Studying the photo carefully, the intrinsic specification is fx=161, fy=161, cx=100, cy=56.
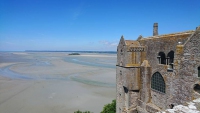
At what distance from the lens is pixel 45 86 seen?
136 ft

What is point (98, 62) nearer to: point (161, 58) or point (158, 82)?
point (158, 82)

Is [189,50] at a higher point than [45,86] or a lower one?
higher

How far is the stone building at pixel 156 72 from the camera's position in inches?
383

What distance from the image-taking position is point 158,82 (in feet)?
46.1

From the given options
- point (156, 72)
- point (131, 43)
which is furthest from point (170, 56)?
point (131, 43)

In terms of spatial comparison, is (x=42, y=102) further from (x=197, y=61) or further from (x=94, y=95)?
(x=197, y=61)

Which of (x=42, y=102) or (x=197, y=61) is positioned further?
(x=42, y=102)

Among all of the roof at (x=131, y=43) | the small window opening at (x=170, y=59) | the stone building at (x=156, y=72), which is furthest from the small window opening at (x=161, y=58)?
the roof at (x=131, y=43)

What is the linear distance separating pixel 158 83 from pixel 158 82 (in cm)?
9

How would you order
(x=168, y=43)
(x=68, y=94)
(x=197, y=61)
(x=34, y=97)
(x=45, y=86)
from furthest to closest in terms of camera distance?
(x=45, y=86), (x=68, y=94), (x=34, y=97), (x=168, y=43), (x=197, y=61)

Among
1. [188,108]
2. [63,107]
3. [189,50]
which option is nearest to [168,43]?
[189,50]

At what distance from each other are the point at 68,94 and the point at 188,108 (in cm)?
3236

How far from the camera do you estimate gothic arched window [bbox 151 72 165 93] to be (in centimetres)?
1360

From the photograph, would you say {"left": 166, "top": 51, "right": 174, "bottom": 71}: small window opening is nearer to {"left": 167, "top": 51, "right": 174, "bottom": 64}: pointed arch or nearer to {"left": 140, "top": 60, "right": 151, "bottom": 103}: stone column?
{"left": 167, "top": 51, "right": 174, "bottom": 64}: pointed arch
